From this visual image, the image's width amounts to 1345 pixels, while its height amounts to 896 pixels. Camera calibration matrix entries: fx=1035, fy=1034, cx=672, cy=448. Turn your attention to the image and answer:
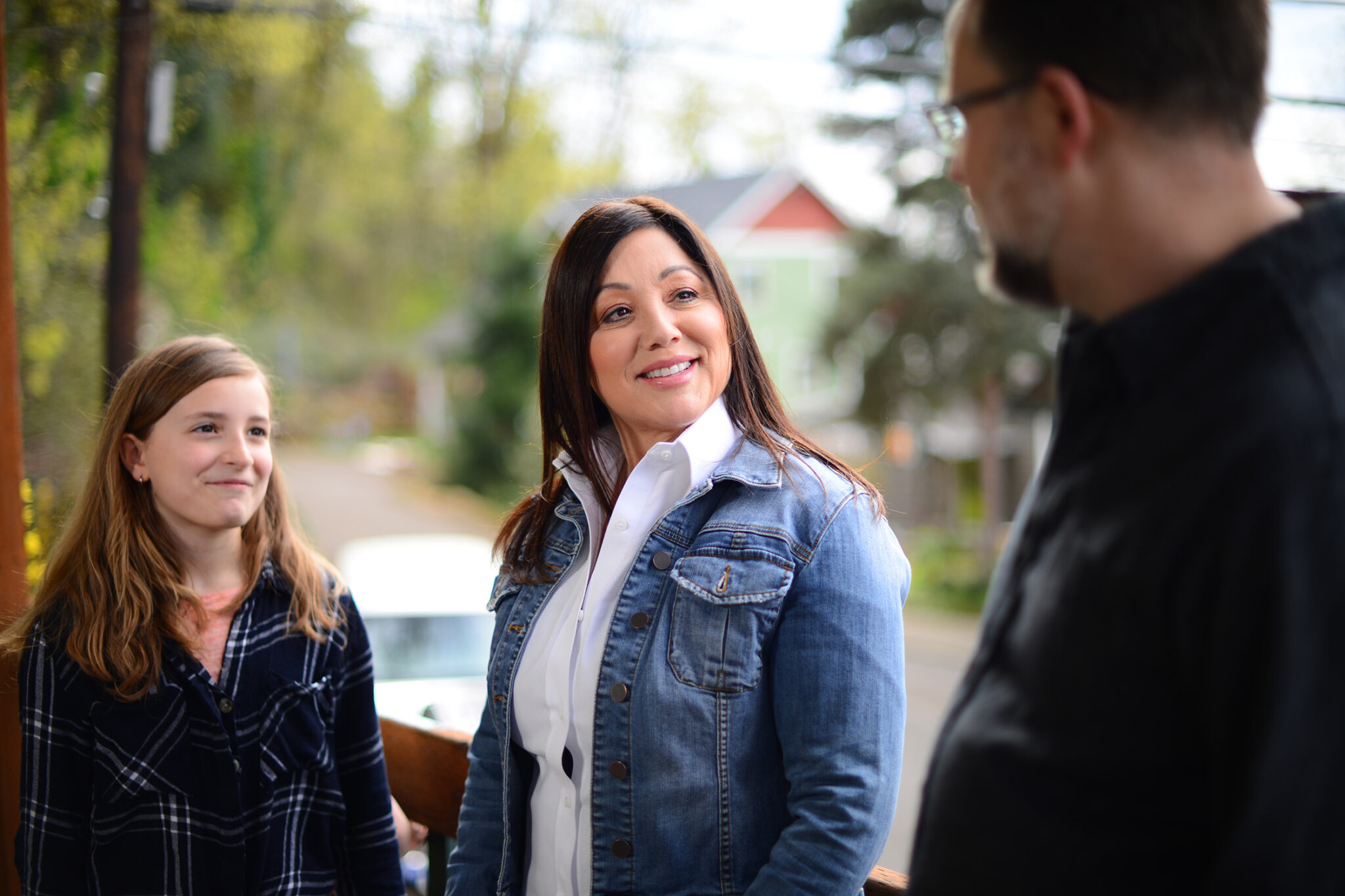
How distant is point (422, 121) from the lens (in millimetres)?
14531

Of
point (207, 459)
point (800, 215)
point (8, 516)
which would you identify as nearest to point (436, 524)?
point (800, 215)

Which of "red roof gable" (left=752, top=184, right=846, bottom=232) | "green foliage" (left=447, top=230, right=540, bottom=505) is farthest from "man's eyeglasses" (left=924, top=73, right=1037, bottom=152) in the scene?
"red roof gable" (left=752, top=184, right=846, bottom=232)

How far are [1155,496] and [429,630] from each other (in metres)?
4.87

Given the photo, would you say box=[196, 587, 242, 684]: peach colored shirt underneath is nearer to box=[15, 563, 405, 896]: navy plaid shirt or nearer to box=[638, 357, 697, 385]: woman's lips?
box=[15, 563, 405, 896]: navy plaid shirt

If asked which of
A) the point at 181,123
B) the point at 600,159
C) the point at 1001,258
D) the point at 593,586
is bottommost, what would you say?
the point at 593,586

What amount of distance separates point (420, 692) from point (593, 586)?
3.46m

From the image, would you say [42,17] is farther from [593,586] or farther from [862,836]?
[862,836]

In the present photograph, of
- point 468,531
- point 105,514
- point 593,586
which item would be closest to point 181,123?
point 105,514

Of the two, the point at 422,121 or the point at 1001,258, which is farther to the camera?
the point at 422,121

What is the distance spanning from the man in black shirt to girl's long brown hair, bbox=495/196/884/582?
29.5 inches

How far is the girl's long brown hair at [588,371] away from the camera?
69.1 inches

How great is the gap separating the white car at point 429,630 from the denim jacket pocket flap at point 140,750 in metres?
1.88

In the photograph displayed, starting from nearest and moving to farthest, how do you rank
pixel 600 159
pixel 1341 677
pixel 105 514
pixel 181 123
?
pixel 1341 677 → pixel 105 514 → pixel 181 123 → pixel 600 159

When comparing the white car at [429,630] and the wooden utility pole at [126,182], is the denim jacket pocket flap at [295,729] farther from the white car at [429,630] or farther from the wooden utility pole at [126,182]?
the wooden utility pole at [126,182]
